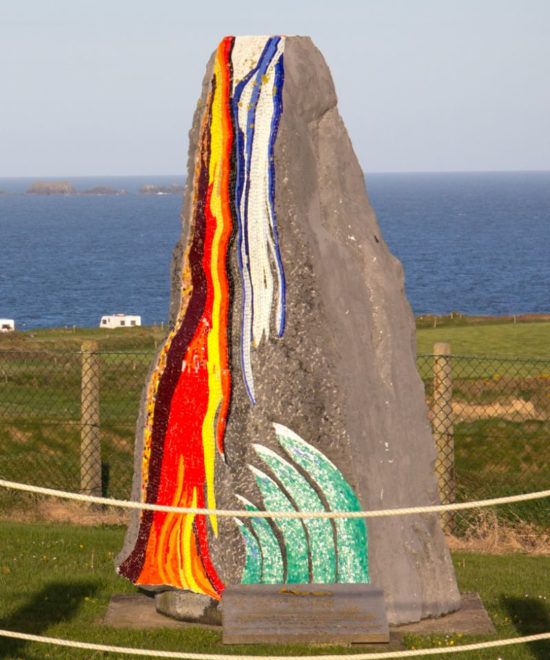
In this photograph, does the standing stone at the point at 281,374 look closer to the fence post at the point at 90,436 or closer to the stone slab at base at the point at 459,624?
the stone slab at base at the point at 459,624

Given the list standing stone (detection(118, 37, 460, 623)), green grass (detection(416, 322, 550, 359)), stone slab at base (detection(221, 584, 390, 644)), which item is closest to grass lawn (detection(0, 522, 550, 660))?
stone slab at base (detection(221, 584, 390, 644))

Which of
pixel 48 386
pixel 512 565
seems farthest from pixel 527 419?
pixel 48 386

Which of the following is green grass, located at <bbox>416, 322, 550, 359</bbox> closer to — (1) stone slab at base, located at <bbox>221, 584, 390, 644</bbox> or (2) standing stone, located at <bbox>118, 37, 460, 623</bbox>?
(2) standing stone, located at <bbox>118, 37, 460, 623</bbox>

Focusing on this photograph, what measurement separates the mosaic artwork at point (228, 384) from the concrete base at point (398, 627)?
251 mm

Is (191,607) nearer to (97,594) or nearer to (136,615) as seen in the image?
(136,615)

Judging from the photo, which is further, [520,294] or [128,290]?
[128,290]

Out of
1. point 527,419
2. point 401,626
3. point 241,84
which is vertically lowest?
point 401,626

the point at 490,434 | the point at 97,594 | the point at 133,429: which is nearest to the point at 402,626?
the point at 97,594

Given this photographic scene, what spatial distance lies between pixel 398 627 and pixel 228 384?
5.93ft

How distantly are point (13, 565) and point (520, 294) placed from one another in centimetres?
7107

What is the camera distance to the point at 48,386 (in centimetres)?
1945

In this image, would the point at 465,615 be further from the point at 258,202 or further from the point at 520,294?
the point at 520,294

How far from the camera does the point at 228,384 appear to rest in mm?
8492

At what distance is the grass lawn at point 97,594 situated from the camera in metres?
8.02
